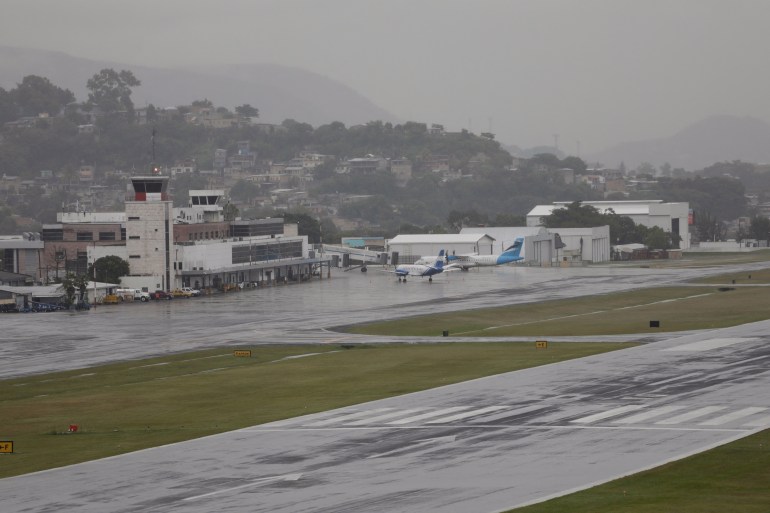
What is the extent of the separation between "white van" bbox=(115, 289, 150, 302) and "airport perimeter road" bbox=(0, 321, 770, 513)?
9108 cm

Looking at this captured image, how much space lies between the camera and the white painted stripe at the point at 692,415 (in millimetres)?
54222

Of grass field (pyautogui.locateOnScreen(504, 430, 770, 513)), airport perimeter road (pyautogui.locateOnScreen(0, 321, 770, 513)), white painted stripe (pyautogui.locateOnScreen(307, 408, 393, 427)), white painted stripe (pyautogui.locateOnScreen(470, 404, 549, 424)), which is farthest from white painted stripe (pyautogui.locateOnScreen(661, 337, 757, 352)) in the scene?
grass field (pyautogui.locateOnScreen(504, 430, 770, 513))

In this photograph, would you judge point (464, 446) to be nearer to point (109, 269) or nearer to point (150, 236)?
point (109, 269)

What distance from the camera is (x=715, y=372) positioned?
6794 centimetres

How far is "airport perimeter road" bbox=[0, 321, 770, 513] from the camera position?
44.1 metres

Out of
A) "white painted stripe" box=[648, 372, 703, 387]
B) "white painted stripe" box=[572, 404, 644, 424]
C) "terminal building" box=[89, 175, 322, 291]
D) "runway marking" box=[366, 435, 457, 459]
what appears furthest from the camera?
"terminal building" box=[89, 175, 322, 291]

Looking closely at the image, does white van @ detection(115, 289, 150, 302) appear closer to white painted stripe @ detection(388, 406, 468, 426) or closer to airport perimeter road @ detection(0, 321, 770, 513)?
airport perimeter road @ detection(0, 321, 770, 513)

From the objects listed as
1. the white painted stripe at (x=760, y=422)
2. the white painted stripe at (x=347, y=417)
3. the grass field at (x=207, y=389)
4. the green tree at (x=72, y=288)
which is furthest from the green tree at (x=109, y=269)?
the white painted stripe at (x=760, y=422)

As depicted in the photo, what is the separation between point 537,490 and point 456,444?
846 centimetres

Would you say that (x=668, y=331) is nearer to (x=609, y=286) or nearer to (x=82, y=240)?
(x=609, y=286)

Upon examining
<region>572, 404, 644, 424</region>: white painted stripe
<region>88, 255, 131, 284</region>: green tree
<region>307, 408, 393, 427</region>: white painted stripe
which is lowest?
<region>307, 408, 393, 427</region>: white painted stripe

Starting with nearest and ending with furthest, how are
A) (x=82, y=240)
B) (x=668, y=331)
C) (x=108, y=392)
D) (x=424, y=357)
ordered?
(x=108, y=392), (x=424, y=357), (x=668, y=331), (x=82, y=240)

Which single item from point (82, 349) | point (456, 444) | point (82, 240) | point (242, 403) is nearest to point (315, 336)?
point (82, 349)

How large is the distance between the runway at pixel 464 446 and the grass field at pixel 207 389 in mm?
2832
